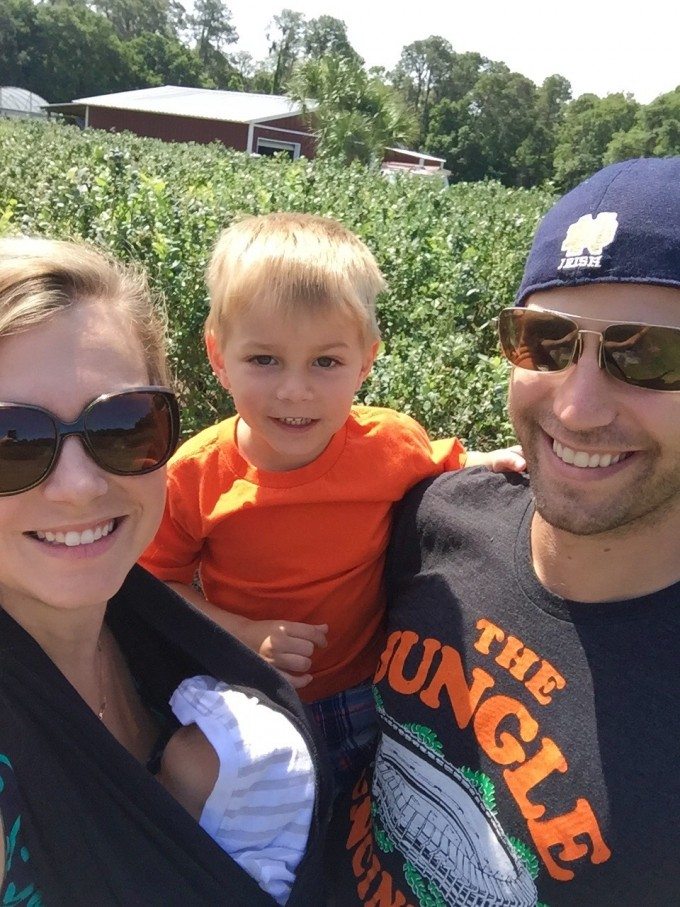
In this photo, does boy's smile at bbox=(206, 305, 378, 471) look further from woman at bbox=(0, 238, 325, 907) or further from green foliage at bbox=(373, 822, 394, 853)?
green foliage at bbox=(373, 822, 394, 853)

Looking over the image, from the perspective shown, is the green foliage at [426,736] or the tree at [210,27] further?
the tree at [210,27]

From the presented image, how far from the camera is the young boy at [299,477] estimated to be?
2.18m

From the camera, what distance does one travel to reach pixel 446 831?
1.66 metres

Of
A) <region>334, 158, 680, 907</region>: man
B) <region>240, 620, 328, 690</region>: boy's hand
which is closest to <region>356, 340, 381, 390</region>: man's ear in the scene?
<region>334, 158, 680, 907</region>: man

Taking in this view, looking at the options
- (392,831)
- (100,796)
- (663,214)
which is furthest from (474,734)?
(663,214)

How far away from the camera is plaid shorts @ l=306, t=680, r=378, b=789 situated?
2309 millimetres

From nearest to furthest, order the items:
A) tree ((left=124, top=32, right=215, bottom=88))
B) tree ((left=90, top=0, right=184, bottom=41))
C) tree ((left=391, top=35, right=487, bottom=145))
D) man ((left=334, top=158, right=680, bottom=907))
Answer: man ((left=334, top=158, right=680, bottom=907)) → tree ((left=124, top=32, right=215, bottom=88)) → tree ((left=391, top=35, right=487, bottom=145)) → tree ((left=90, top=0, right=184, bottom=41))

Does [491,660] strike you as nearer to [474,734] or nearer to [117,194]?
[474,734]

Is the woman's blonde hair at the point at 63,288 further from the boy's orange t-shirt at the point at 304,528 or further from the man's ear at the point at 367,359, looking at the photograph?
the man's ear at the point at 367,359

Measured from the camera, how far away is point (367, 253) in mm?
2482

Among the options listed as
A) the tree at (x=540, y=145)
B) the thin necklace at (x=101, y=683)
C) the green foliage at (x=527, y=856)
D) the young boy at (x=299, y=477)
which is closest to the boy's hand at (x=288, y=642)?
the young boy at (x=299, y=477)

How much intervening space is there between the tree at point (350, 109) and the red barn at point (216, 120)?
41.4ft

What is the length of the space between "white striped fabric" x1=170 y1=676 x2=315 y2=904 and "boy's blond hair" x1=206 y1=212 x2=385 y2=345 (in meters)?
1.15

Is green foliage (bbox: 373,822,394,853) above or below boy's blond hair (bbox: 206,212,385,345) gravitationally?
below
